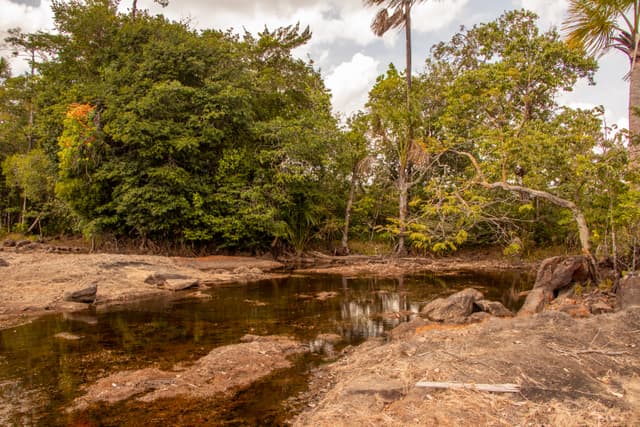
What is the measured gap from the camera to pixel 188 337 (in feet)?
27.8

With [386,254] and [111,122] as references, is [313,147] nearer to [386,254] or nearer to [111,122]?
[386,254]

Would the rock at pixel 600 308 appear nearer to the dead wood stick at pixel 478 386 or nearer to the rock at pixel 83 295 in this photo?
the dead wood stick at pixel 478 386

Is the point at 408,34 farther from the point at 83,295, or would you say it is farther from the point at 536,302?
the point at 83,295

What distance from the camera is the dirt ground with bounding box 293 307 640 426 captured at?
4180mm

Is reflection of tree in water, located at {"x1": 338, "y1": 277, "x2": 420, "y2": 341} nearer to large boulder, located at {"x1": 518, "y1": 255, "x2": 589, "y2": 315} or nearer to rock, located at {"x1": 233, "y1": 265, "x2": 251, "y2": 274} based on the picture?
large boulder, located at {"x1": 518, "y1": 255, "x2": 589, "y2": 315}

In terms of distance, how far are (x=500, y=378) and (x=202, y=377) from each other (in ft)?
13.0

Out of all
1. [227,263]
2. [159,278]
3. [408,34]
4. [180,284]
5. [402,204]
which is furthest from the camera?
[408,34]

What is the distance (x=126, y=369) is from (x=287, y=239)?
1928 centimetres

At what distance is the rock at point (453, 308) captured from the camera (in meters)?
9.84

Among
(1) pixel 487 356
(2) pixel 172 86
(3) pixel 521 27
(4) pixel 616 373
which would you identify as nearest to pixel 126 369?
(1) pixel 487 356

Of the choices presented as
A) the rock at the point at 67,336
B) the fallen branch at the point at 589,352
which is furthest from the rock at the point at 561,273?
the rock at the point at 67,336

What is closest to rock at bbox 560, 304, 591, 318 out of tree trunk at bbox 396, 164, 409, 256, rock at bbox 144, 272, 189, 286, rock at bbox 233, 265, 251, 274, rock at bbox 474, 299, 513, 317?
rock at bbox 474, 299, 513, 317

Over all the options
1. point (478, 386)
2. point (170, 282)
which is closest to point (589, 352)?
point (478, 386)

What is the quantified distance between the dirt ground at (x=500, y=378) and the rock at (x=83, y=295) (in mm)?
7911
